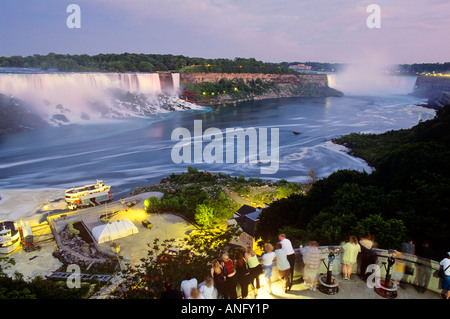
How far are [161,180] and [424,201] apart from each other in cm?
2233

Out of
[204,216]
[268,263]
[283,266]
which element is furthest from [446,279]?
[204,216]

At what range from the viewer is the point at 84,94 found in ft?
213

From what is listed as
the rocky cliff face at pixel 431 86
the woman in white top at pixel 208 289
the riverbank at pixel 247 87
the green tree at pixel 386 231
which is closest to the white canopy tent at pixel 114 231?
the green tree at pixel 386 231

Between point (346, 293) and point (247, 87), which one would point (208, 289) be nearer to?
point (346, 293)

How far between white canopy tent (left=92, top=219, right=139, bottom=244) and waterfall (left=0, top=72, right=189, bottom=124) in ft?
158

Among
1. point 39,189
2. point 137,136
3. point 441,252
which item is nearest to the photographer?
point 441,252

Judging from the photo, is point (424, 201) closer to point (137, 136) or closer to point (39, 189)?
point (39, 189)

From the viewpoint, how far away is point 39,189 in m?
26.3

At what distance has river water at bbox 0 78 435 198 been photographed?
98.4ft

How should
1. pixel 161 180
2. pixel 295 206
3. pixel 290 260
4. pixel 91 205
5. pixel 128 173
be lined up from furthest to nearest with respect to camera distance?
pixel 128 173 → pixel 161 180 → pixel 91 205 → pixel 295 206 → pixel 290 260

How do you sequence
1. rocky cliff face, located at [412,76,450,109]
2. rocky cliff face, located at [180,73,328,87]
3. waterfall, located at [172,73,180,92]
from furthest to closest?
rocky cliff face, located at [412,76,450,109]
rocky cliff face, located at [180,73,328,87]
waterfall, located at [172,73,180,92]

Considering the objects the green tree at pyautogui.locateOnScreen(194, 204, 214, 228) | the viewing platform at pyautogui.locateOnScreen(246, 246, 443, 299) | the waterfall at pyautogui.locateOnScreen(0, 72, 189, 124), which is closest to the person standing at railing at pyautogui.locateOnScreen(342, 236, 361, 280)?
the viewing platform at pyautogui.locateOnScreen(246, 246, 443, 299)

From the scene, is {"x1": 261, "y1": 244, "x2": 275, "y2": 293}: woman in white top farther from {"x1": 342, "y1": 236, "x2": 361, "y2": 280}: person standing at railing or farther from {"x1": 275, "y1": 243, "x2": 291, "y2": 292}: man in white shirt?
{"x1": 342, "y1": 236, "x2": 361, "y2": 280}: person standing at railing
